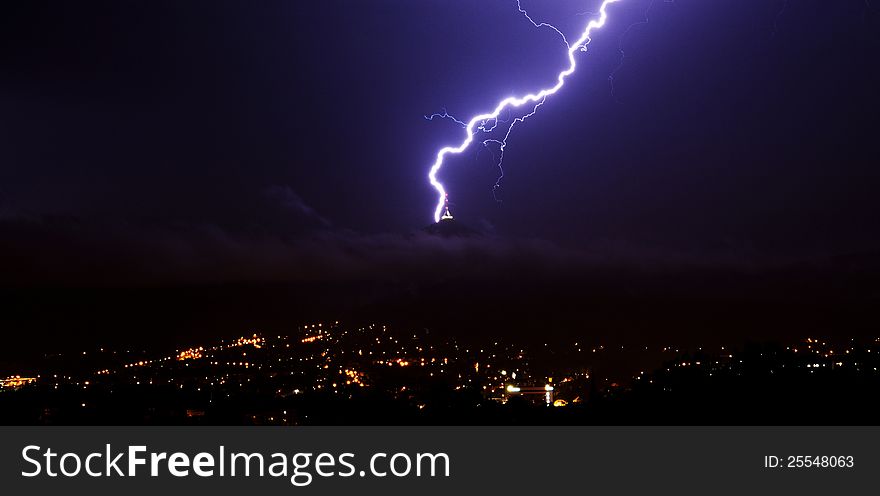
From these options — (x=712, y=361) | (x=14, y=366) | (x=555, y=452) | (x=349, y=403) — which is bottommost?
(x=555, y=452)

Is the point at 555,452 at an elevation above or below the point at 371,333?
below

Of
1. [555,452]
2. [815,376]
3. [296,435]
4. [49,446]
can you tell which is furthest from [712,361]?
[49,446]

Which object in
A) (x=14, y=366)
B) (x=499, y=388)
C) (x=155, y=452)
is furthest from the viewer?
(x=14, y=366)

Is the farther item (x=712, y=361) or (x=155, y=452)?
(x=712, y=361)

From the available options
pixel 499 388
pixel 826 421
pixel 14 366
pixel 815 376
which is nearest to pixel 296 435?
pixel 826 421

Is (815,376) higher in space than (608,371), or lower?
lower

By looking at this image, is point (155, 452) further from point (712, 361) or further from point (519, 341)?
point (519, 341)

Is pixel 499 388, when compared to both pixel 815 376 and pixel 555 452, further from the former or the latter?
pixel 555 452

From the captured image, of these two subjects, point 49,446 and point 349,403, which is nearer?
point 49,446

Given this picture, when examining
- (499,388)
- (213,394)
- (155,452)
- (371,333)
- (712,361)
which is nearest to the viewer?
(155,452)

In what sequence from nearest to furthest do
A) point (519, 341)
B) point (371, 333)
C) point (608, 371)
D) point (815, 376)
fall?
point (815, 376), point (608, 371), point (519, 341), point (371, 333)
